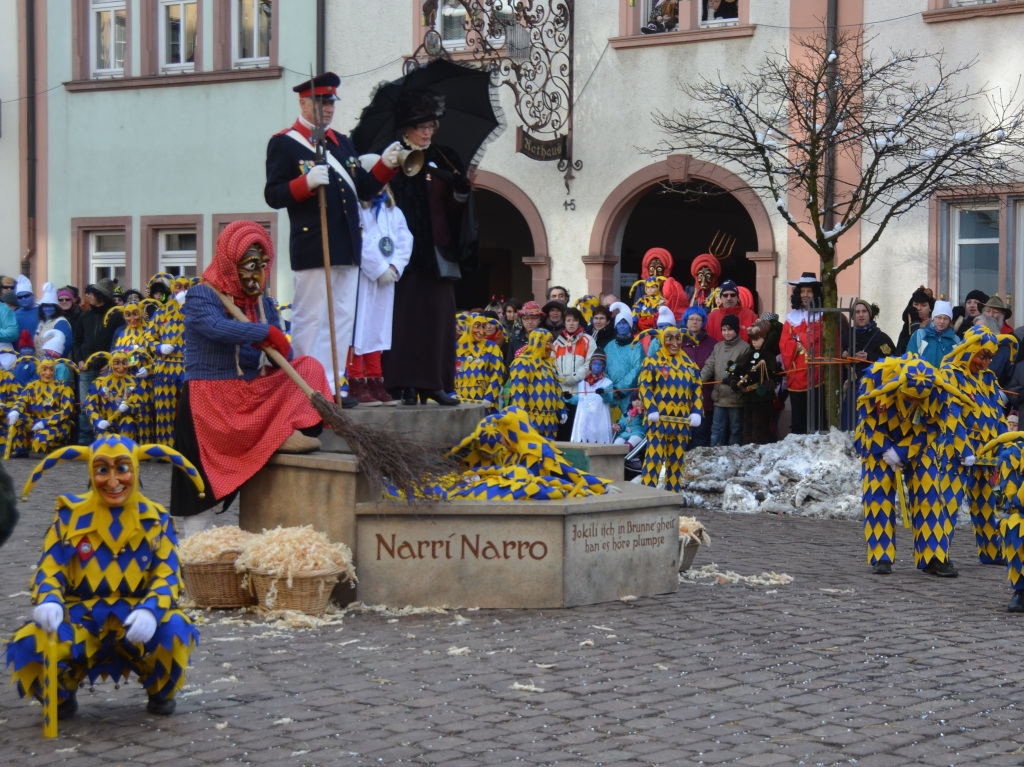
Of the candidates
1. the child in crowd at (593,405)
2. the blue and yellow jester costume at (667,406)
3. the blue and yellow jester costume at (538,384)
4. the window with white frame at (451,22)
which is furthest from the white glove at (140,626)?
the window with white frame at (451,22)

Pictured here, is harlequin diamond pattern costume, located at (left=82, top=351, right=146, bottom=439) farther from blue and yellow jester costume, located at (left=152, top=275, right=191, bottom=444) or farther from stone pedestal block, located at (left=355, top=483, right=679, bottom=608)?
stone pedestal block, located at (left=355, top=483, right=679, bottom=608)

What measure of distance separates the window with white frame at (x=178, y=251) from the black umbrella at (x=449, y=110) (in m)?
14.1

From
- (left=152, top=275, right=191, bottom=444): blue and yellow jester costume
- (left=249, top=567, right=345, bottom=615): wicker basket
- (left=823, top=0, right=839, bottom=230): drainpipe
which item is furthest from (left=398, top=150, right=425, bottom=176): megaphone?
(left=152, top=275, right=191, bottom=444): blue and yellow jester costume

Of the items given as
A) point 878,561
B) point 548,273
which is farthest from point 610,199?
point 878,561

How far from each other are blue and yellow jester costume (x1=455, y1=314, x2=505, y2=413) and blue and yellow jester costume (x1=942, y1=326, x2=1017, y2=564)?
6.16 metres

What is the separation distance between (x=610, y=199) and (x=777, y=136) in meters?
2.66

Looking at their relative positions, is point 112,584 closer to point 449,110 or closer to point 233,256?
point 233,256

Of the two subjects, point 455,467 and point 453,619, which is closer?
point 453,619

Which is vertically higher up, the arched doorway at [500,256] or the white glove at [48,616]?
the arched doorway at [500,256]

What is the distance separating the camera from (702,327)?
16594mm

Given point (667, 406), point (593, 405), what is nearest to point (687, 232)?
point (593, 405)

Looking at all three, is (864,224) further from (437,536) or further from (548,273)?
(437,536)

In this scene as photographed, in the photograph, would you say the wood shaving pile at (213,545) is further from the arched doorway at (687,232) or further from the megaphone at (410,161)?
the arched doorway at (687,232)

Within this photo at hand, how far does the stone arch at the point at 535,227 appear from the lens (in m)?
20.9
